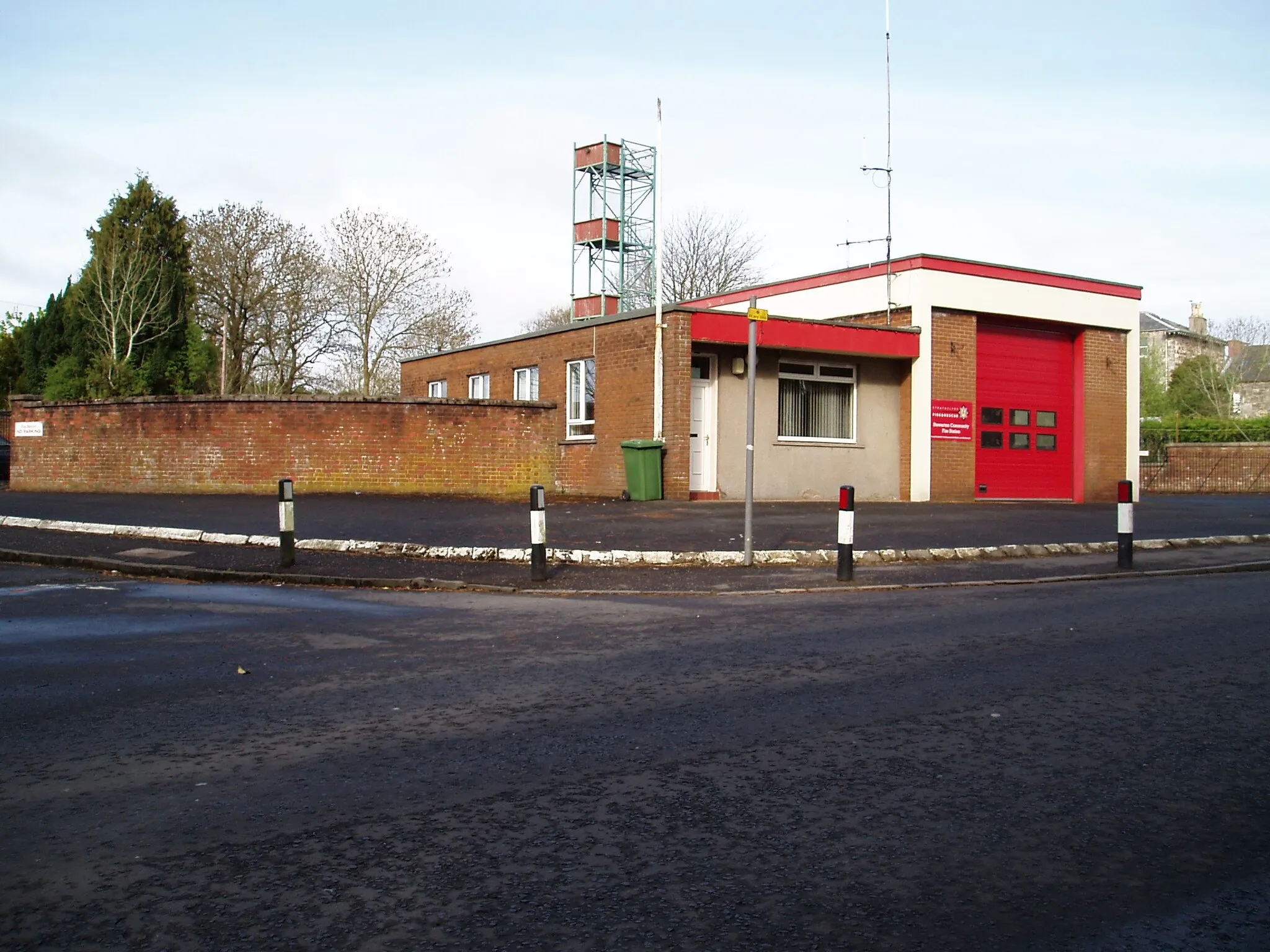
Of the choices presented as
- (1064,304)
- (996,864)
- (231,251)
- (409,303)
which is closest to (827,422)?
(1064,304)

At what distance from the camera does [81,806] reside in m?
4.30

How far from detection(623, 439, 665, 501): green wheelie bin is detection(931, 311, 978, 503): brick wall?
7384mm

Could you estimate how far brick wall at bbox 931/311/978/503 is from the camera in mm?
26172

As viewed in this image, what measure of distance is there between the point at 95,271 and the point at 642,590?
35021 millimetres

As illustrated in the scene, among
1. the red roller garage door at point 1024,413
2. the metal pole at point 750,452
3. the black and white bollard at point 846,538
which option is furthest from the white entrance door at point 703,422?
the black and white bollard at point 846,538

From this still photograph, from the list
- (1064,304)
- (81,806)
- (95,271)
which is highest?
(95,271)

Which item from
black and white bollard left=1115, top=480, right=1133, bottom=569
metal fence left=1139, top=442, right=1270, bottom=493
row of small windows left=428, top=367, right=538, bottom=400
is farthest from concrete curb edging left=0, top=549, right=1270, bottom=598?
metal fence left=1139, top=442, right=1270, bottom=493

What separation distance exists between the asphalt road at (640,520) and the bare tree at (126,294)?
1717cm

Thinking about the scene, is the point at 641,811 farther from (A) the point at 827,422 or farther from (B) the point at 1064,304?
(B) the point at 1064,304

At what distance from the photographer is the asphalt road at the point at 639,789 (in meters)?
3.29

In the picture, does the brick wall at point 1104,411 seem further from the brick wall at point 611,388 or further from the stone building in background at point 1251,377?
A: the stone building in background at point 1251,377

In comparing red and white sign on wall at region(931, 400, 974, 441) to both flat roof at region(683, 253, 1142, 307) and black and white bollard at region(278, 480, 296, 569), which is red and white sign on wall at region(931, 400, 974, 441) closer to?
flat roof at region(683, 253, 1142, 307)

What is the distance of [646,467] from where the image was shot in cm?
2242

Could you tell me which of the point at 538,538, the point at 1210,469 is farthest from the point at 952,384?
the point at 1210,469
